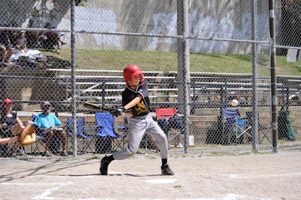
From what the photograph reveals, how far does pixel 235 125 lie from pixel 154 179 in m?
6.81

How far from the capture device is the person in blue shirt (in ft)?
31.6

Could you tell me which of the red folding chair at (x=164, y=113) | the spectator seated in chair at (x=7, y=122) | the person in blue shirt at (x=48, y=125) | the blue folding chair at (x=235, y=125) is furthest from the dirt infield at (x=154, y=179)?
the blue folding chair at (x=235, y=125)

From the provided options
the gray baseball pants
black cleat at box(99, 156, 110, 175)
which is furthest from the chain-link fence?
the gray baseball pants

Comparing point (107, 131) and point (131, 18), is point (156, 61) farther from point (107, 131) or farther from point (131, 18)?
point (107, 131)

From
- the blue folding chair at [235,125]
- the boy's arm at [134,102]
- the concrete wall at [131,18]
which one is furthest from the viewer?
the concrete wall at [131,18]

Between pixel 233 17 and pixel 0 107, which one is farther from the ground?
pixel 233 17

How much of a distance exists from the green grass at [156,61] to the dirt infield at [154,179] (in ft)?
22.1

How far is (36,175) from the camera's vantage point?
7.01 metres

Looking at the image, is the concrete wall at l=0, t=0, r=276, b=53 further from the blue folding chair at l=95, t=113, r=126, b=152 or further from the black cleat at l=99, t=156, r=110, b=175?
the black cleat at l=99, t=156, r=110, b=175

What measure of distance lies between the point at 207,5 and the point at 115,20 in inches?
138

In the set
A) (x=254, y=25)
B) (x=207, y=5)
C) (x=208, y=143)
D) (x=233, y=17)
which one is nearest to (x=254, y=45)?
(x=254, y=25)

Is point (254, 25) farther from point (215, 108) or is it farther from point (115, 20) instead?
point (115, 20)

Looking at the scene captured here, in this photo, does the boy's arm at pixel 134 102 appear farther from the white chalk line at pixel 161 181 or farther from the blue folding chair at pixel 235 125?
the blue folding chair at pixel 235 125

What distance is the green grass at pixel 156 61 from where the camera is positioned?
1591cm
